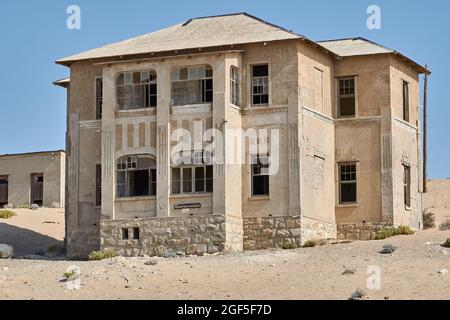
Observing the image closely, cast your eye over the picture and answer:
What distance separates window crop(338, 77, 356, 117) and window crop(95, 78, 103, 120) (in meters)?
9.86

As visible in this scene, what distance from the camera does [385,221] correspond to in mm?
55031

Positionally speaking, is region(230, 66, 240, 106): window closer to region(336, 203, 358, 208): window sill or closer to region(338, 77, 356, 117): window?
region(338, 77, 356, 117): window

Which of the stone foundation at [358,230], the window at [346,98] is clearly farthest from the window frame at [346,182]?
the window at [346,98]

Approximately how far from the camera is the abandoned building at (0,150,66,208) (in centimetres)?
7688

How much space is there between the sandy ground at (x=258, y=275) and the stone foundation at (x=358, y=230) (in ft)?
7.72

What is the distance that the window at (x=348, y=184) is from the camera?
55.8 m

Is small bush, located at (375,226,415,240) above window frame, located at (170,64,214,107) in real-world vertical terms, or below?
below

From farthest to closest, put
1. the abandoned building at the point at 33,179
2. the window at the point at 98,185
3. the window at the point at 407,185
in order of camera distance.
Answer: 1. the abandoned building at the point at 33,179
2. the window at the point at 407,185
3. the window at the point at 98,185

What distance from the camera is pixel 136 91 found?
2153 inches

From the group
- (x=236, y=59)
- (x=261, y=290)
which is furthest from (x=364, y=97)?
(x=261, y=290)

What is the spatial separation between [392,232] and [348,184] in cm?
308

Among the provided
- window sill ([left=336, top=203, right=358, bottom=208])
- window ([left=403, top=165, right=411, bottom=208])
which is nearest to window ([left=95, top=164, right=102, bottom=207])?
window sill ([left=336, top=203, right=358, bottom=208])

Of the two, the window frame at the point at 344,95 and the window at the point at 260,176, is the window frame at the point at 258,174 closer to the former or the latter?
the window at the point at 260,176

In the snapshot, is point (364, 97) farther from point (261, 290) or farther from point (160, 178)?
point (261, 290)
